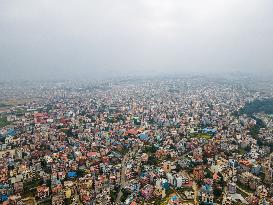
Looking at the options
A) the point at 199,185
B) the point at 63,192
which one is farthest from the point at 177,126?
the point at 63,192

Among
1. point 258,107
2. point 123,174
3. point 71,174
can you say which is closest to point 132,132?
point 123,174

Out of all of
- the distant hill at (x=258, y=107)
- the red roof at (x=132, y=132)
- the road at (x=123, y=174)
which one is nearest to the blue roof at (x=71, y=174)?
the road at (x=123, y=174)

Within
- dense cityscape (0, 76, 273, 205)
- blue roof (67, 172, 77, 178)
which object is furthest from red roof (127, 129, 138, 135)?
blue roof (67, 172, 77, 178)

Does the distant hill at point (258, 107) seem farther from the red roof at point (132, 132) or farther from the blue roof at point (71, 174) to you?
the blue roof at point (71, 174)

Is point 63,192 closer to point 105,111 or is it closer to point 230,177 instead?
point 230,177

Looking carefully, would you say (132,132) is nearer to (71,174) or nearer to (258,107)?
(71,174)
